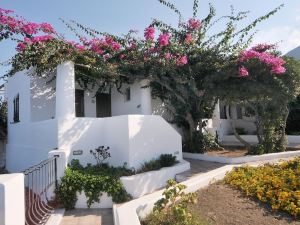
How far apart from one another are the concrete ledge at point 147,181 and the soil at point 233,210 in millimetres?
1900

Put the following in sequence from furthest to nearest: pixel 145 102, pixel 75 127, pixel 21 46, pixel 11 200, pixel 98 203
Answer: pixel 145 102, pixel 75 127, pixel 21 46, pixel 98 203, pixel 11 200

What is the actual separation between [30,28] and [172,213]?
8072 mm

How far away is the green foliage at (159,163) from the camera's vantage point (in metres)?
9.81

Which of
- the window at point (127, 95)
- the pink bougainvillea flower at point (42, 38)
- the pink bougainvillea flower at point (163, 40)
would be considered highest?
the pink bougainvillea flower at point (163, 40)

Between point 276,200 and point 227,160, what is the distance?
4602 millimetres

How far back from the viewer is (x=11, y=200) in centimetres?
458

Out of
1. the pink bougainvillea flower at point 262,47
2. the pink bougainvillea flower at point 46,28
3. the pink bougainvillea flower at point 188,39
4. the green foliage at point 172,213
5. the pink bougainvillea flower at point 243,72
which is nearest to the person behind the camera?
the green foliage at point 172,213

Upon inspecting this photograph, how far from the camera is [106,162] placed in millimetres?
10188

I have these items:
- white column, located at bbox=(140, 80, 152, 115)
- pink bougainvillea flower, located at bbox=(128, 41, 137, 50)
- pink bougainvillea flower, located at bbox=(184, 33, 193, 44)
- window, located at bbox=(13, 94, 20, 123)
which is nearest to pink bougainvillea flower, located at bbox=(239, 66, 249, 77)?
pink bougainvillea flower, located at bbox=(184, 33, 193, 44)

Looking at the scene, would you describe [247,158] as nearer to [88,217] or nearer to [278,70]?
[278,70]

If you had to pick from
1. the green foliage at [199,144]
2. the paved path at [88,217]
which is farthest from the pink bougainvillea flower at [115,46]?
the paved path at [88,217]

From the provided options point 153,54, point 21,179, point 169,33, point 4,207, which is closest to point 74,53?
point 153,54

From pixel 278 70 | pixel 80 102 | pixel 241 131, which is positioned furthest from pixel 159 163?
pixel 241 131

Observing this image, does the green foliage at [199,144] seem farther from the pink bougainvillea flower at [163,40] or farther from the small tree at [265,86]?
the pink bougainvillea flower at [163,40]
